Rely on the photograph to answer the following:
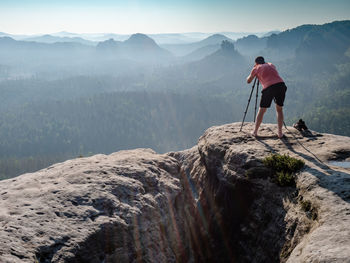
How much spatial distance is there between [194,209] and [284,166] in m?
6.97

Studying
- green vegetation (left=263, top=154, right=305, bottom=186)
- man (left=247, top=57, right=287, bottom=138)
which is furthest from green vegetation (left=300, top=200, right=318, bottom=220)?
man (left=247, top=57, right=287, bottom=138)

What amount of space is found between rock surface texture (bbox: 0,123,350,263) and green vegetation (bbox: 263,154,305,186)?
305 millimetres

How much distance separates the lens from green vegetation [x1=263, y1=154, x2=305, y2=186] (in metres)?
11.0

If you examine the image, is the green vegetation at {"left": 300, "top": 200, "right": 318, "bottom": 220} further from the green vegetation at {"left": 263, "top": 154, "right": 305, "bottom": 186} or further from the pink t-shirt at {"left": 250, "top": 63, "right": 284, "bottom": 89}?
the pink t-shirt at {"left": 250, "top": 63, "right": 284, "bottom": 89}

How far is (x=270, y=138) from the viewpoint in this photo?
15.3 m

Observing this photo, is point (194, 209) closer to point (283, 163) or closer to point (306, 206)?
point (283, 163)

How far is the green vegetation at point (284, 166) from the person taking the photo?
434 inches

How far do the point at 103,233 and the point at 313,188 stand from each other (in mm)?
8567

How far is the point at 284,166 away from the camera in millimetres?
11578

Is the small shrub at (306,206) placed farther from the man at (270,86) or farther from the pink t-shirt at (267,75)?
the pink t-shirt at (267,75)

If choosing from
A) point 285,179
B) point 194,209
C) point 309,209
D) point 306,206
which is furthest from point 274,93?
point 194,209

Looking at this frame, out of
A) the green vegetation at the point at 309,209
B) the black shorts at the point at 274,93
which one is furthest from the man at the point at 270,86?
the green vegetation at the point at 309,209

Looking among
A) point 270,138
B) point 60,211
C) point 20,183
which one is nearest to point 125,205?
point 60,211

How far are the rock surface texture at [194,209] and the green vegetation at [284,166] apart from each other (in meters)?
0.30
